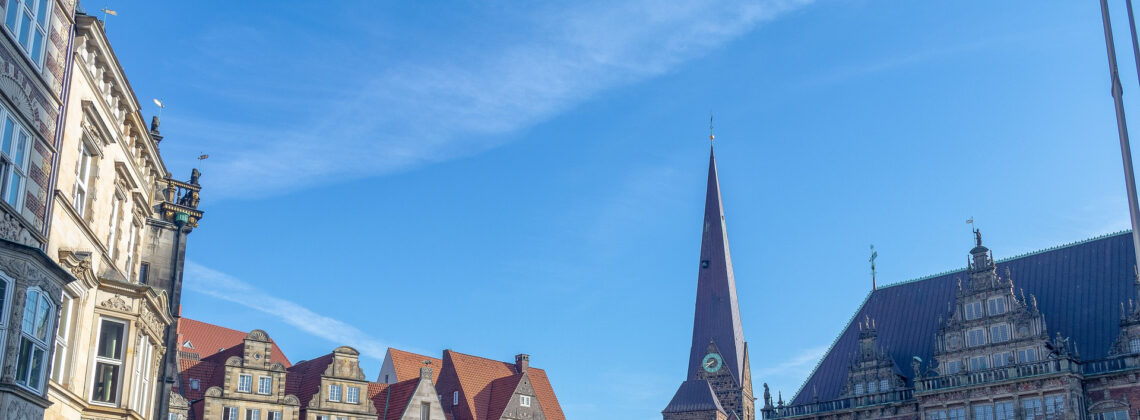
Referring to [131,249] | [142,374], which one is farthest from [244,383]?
[142,374]

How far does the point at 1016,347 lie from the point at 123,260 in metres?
42.9

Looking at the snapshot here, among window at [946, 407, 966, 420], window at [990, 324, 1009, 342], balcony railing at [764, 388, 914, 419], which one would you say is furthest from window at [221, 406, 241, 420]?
window at [990, 324, 1009, 342]

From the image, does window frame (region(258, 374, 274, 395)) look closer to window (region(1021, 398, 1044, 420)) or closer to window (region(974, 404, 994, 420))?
window (region(974, 404, 994, 420))

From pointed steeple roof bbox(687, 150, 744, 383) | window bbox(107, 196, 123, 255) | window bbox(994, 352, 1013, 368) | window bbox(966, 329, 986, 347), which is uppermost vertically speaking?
pointed steeple roof bbox(687, 150, 744, 383)

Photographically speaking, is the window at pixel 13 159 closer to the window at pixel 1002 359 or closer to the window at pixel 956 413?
the window at pixel 956 413

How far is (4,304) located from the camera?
1360cm

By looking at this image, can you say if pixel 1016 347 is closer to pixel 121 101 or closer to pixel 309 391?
pixel 309 391

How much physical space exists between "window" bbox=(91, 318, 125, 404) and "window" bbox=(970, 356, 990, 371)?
4352 centimetres

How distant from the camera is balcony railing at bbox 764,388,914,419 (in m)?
54.9

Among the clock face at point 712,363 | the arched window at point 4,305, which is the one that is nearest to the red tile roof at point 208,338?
the clock face at point 712,363

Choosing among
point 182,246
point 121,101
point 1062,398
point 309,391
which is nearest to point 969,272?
point 1062,398

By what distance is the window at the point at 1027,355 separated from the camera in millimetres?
49812

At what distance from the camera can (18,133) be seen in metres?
14.8

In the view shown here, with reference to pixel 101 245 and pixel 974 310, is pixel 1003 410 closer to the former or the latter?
pixel 974 310
